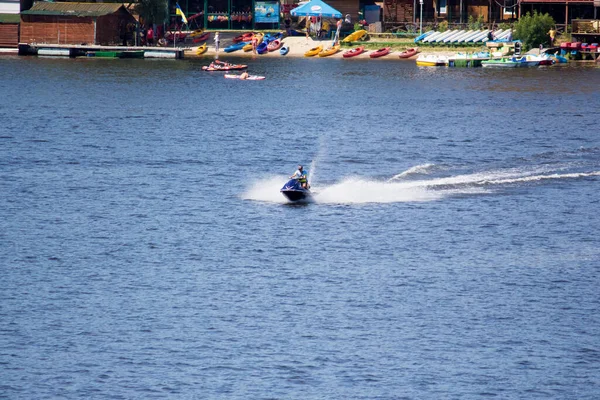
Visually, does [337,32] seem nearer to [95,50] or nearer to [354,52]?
[354,52]

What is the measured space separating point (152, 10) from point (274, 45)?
18146mm

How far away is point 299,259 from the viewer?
47.3m

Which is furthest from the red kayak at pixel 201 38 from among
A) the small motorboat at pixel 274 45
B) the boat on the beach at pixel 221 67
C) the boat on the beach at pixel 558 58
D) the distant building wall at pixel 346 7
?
the boat on the beach at pixel 558 58

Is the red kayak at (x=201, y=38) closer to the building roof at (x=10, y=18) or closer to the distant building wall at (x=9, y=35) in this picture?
the building roof at (x=10, y=18)

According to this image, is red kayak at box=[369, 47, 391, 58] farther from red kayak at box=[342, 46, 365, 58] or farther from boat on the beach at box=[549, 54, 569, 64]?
boat on the beach at box=[549, 54, 569, 64]

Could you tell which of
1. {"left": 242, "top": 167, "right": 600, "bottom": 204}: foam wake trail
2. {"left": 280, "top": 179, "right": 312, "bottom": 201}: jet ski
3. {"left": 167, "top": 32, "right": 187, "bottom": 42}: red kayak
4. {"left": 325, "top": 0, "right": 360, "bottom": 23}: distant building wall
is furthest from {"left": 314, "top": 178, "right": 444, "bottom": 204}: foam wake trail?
{"left": 167, "top": 32, "right": 187, "bottom": 42}: red kayak

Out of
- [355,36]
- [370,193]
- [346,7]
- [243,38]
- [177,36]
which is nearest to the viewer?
[370,193]

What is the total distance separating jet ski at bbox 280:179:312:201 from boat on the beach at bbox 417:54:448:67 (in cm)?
8596

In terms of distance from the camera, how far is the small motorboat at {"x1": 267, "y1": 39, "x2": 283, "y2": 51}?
155375mm

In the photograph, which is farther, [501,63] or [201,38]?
[201,38]

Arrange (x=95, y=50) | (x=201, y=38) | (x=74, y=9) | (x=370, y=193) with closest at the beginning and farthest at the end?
(x=370, y=193) → (x=74, y=9) → (x=95, y=50) → (x=201, y=38)

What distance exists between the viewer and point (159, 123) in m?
91.4

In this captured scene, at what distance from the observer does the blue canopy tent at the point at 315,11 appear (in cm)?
15050

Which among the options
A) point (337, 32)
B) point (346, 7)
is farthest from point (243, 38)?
point (346, 7)
